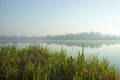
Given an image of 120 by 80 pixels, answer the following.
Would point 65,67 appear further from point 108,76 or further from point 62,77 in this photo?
point 108,76

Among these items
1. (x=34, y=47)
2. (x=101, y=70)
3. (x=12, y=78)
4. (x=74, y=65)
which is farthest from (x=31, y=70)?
(x=34, y=47)

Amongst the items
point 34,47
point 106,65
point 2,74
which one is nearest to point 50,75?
point 2,74

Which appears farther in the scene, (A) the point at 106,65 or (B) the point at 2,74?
(A) the point at 106,65

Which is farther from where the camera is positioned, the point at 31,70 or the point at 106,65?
the point at 106,65

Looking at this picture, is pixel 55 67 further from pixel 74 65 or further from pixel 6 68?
pixel 6 68

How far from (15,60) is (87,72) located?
3.19 m

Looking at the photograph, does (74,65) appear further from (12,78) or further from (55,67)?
(12,78)

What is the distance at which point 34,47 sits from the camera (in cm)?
1219

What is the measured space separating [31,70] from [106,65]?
2.28 metres

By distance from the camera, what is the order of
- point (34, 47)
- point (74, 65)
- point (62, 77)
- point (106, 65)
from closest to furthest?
point (62, 77) < point (74, 65) < point (106, 65) < point (34, 47)

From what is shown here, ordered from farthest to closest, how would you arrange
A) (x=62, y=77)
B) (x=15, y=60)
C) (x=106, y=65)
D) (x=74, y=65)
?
(x=15, y=60), (x=106, y=65), (x=74, y=65), (x=62, y=77)

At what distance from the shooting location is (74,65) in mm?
6582

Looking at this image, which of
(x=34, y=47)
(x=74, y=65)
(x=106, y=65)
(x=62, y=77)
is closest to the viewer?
(x=62, y=77)

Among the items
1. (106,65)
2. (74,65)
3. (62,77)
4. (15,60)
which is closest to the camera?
(62,77)
